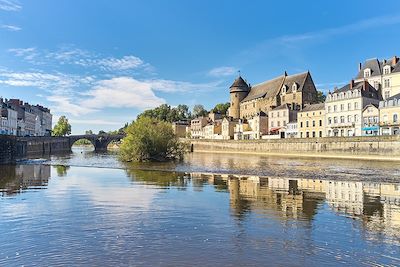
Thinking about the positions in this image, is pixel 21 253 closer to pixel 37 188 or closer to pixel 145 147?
pixel 37 188

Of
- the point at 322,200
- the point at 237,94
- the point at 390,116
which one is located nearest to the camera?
the point at 322,200

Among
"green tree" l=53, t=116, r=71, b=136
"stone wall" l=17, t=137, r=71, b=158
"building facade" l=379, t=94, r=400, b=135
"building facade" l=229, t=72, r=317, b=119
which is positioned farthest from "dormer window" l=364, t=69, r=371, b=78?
"green tree" l=53, t=116, r=71, b=136

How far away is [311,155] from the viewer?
59688 millimetres

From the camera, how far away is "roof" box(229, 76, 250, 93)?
11244cm

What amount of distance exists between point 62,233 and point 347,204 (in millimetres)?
10691

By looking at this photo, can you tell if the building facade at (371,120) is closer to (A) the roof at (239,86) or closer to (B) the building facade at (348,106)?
(B) the building facade at (348,106)

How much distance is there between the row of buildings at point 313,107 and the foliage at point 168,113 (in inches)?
1777

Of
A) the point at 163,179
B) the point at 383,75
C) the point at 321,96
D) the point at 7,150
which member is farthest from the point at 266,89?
the point at 163,179

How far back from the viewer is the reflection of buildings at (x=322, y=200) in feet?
40.9

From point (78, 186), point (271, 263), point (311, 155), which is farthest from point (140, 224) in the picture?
point (311, 155)

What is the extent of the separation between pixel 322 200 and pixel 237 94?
97486 mm

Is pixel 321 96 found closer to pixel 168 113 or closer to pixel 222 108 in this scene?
pixel 222 108

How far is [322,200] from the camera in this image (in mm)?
15938

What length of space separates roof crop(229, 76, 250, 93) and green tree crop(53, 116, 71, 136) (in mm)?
65472
